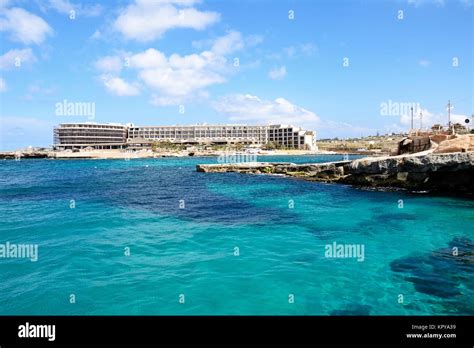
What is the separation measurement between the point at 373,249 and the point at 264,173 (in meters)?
50.5

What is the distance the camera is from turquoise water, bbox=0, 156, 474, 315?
12.2 metres

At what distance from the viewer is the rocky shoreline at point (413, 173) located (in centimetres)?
3419

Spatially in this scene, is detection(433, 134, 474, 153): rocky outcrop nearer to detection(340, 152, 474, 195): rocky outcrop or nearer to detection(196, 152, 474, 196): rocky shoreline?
detection(196, 152, 474, 196): rocky shoreline

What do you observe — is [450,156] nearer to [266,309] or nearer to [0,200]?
[266,309]

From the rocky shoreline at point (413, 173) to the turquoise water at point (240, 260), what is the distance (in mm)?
4020

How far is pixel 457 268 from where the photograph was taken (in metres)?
15.0
